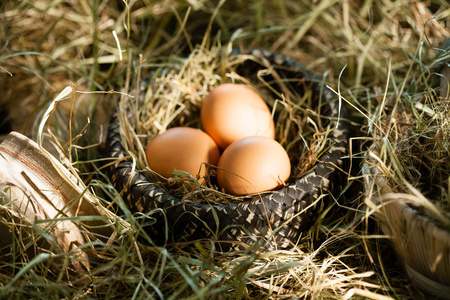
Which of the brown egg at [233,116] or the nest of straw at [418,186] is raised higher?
the brown egg at [233,116]

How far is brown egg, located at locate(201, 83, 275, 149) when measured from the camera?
1015 mm

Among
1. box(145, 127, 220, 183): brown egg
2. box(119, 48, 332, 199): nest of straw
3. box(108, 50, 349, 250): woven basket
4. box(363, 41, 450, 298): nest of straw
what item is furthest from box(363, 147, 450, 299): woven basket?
box(145, 127, 220, 183): brown egg

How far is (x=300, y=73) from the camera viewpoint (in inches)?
45.1

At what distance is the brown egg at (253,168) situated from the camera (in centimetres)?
87

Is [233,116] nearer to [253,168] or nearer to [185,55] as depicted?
[253,168]

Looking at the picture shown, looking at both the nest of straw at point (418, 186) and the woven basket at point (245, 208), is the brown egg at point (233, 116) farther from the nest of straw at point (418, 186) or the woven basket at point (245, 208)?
the nest of straw at point (418, 186)

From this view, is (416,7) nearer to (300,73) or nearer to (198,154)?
(300,73)

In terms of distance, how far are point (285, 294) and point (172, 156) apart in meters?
0.39

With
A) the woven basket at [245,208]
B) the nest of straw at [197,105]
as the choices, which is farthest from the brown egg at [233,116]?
the woven basket at [245,208]

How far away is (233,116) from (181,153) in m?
0.17

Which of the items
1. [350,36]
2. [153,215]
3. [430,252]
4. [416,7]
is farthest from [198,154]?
[416,7]

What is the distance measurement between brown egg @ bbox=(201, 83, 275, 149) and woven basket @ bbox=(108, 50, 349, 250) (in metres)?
0.18

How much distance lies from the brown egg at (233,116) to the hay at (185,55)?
0.15 metres

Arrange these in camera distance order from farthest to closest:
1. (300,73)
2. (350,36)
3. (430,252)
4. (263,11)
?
(263,11) → (350,36) → (300,73) → (430,252)
